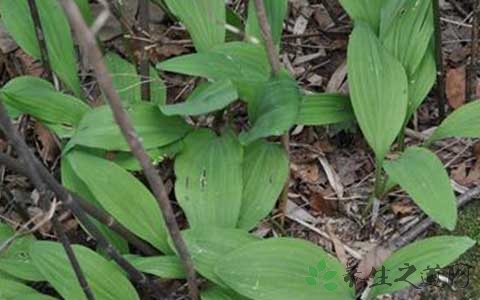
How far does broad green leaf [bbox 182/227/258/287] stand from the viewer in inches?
60.5

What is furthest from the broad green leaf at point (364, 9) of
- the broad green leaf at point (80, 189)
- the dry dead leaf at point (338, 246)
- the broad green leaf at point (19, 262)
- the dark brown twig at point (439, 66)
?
the broad green leaf at point (19, 262)

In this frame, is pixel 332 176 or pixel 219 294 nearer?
pixel 219 294

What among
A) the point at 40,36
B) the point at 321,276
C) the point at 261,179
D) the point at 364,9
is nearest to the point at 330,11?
the point at 364,9

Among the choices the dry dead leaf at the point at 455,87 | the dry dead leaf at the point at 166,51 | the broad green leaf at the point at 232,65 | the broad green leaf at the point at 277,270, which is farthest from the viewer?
the dry dead leaf at the point at 166,51

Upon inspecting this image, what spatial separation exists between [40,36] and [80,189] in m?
0.36

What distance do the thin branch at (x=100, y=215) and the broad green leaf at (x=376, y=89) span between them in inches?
19.2

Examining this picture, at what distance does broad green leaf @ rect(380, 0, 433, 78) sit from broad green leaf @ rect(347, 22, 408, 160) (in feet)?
0.24

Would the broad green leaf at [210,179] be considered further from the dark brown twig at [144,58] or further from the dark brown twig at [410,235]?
A: the dark brown twig at [410,235]

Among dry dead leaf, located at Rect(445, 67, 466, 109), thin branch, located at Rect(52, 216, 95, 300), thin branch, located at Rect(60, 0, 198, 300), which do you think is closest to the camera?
thin branch, located at Rect(60, 0, 198, 300)

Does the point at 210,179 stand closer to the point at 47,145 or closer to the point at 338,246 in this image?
the point at 338,246

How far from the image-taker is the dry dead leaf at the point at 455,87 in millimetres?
1991

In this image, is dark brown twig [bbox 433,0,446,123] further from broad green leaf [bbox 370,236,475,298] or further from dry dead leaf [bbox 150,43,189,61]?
dry dead leaf [bbox 150,43,189,61]

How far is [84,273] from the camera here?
155 centimetres

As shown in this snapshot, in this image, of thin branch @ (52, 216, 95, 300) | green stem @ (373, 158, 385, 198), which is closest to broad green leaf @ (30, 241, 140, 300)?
thin branch @ (52, 216, 95, 300)
